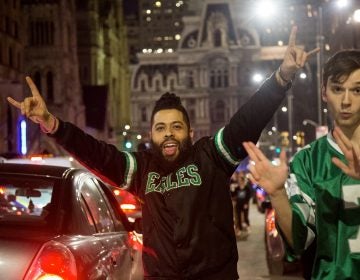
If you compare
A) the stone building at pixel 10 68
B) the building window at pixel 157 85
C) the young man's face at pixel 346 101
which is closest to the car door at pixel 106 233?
the young man's face at pixel 346 101

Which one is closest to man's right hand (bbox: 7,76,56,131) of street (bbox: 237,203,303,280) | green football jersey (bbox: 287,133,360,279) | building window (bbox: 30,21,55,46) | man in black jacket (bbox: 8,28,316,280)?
man in black jacket (bbox: 8,28,316,280)

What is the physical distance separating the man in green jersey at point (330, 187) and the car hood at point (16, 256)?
1.56 m

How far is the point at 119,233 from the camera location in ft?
19.0

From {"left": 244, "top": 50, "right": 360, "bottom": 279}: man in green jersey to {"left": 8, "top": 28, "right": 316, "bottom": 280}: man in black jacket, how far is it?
750 millimetres

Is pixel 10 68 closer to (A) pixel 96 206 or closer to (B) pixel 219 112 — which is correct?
(A) pixel 96 206

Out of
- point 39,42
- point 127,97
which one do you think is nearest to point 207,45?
point 127,97

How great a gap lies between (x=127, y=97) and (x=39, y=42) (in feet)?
126

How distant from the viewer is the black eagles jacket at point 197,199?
160 inches

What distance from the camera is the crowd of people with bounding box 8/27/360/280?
305cm

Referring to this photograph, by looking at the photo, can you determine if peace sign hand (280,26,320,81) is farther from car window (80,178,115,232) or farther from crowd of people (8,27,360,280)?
car window (80,178,115,232)

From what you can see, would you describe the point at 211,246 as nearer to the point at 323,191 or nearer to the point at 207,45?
the point at 323,191

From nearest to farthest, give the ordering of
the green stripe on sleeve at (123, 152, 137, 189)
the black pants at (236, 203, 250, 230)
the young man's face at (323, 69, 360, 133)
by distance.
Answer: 1. the young man's face at (323, 69, 360, 133)
2. the green stripe on sleeve at (123, 152, 137, 189)
3. the black pants at (236, 203, 250, 230)

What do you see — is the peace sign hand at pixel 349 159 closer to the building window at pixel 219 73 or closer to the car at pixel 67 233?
the car at pixel 67 233

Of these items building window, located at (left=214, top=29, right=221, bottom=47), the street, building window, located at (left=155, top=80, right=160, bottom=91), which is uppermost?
building window, located at (left=214, top=29, right=221, bottom=47)
